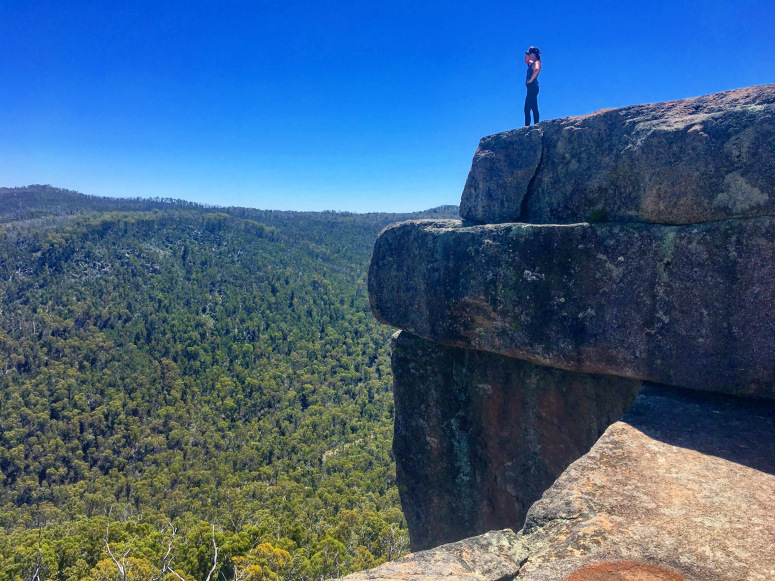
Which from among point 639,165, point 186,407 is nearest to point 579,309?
point 639,165

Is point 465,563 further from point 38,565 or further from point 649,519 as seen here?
point 38,565

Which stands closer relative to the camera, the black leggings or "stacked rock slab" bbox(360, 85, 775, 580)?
"stacked rock slab" bbox(360, 85, 775, 580)

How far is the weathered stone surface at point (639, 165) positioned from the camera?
14.4 ft

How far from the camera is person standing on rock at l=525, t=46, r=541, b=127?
295 inches

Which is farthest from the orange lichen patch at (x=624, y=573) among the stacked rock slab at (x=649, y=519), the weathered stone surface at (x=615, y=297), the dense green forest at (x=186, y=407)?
the dense green forest at (x=186, y=407)

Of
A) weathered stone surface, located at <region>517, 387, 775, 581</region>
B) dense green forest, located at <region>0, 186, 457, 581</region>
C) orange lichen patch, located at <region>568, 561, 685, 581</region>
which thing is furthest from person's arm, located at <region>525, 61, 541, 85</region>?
dense green forest, located at <region>0, 186, 457, 581</region>

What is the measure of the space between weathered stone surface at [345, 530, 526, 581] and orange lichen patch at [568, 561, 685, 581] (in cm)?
48

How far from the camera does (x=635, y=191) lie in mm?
5152

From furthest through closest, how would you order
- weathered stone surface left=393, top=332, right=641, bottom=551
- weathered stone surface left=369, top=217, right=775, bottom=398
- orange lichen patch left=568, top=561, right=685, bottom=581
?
weathered stone surface left=393, top=332, right=641, bottom=551 → weathered stone surface left=369, top=217, right=775, bottom=398 → orange lichen patch left=568, top=561, right=685, bottom=581

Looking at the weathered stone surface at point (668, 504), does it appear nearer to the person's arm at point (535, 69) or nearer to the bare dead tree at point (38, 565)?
the person's arm at point (535, 69)

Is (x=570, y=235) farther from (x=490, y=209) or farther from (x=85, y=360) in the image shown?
(x=85, y=360)

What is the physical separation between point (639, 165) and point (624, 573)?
419cm

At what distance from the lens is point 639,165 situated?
514cm

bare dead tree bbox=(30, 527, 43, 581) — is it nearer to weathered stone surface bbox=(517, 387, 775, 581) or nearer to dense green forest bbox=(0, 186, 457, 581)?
dense green forest bbox=(0, 186, 457, 581)
